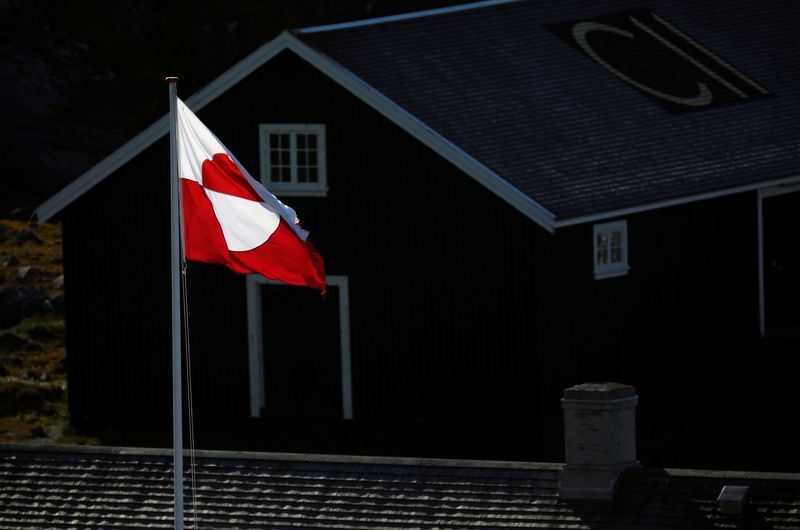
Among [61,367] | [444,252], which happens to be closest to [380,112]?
[444,252]

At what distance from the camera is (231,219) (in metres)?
18.2

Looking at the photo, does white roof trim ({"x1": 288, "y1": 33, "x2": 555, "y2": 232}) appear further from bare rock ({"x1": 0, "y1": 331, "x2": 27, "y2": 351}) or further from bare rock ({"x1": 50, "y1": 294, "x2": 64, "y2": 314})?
bare rock ({"x1": 50, "y1": 294, "x2": 64, "y2": 314})

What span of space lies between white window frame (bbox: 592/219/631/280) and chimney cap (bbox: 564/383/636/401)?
943cm

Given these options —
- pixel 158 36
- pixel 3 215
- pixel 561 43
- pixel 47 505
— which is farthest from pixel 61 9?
pixel 47 505

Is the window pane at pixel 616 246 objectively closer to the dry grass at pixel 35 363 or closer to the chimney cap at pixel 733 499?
the dry grass at pixel 35 363

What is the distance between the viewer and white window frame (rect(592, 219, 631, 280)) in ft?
102

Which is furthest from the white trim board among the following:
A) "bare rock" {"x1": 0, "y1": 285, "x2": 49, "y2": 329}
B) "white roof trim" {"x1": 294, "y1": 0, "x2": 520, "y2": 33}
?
"bare rock" {"x1": 0, "y1": 285, "x2": 49, "y2": 329}

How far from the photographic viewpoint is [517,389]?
30.3 metres

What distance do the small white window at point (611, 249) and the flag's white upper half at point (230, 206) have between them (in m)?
13.4

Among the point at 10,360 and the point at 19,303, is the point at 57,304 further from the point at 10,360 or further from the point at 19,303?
the point at 10,360

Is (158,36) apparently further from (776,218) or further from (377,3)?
(776,218)

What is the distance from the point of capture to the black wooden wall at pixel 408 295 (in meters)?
30.4

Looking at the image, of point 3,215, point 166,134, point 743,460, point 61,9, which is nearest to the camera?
point 743,460

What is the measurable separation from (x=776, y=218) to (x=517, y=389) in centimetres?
700
